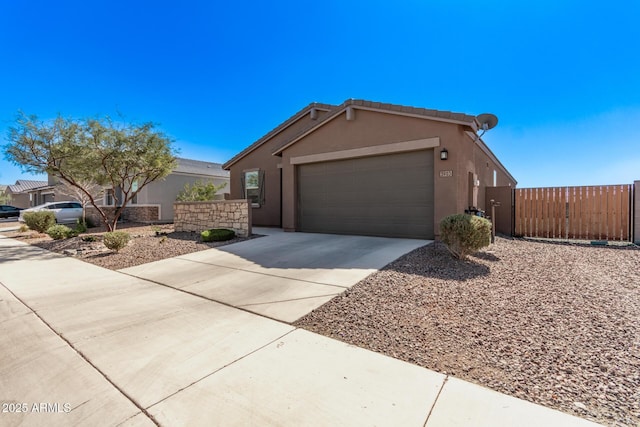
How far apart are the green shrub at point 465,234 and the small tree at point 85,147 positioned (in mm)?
10081

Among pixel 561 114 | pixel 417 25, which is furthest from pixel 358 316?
pixel 561 114

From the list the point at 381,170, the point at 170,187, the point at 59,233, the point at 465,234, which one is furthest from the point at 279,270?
the point at 170,187

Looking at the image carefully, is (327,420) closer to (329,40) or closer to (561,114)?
(329,40)

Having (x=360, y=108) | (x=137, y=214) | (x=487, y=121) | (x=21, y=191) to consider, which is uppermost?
(x=360, y=108)

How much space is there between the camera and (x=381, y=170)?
30.5 ft

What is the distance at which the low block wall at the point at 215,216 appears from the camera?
10328mm

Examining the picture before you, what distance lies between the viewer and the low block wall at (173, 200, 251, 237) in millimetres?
10328

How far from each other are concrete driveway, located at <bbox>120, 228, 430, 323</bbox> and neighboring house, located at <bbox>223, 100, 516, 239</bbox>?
3.15 ft

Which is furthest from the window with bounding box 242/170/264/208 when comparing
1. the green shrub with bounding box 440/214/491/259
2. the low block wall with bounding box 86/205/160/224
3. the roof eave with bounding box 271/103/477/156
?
the green shrub with bounding box 440/214/491/259

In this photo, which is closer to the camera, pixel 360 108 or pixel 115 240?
pixel 115 240

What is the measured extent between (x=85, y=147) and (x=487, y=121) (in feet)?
42.8

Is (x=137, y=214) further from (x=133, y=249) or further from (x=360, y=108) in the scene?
(x=360, y=108)

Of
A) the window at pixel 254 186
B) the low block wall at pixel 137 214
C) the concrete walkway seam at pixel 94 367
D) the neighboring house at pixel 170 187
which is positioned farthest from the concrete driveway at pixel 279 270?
the low block wall at pixel 137 214

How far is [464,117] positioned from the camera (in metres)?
7.68
